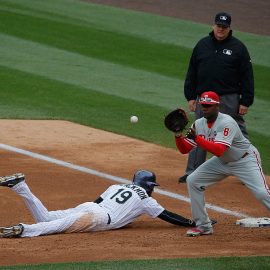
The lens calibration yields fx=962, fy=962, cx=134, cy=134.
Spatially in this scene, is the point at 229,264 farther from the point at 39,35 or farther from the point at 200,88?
the point at 39,35

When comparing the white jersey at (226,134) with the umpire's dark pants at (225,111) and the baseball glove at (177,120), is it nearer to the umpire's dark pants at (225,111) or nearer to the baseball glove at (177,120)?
the baseball glove at (177,120)

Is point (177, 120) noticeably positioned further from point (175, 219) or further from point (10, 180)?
point (10, 180)

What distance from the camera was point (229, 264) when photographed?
8.30m

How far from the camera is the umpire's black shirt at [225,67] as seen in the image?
1167 cm

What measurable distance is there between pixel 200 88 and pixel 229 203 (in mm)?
1501

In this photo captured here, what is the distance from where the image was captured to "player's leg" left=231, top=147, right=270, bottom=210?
9.76 m

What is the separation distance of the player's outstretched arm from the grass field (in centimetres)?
339

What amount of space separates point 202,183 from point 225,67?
2.22m

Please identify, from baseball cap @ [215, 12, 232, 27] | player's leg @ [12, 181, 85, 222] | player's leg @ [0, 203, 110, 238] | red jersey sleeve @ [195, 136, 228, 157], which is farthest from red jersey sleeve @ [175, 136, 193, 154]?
baseball cap @ [215, 12, 232, 27]

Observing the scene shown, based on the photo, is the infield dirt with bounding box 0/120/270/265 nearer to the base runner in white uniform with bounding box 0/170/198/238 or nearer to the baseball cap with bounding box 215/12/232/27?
the base runner in white uniform with bounding box 0/170/198/238

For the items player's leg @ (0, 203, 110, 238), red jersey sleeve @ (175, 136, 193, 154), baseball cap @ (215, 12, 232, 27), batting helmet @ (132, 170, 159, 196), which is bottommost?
player's leg @ (0, 203, 110, 238)

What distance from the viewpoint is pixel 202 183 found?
9.94 meters

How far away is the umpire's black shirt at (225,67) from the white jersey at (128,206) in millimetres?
2289

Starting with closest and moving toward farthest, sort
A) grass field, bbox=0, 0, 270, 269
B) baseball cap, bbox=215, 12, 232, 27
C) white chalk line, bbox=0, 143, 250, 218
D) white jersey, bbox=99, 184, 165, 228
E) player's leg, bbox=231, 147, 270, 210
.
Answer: player's leg, bbox=231, 147, 270, 210 → white jersey, bbox=99, 184, 165, 228 → white chalk line, bbox=0, 143, 250, 218 → baseball cap, bbox=215, 12, 232, 27 → grass field, bbox=0, 0, 270, 269
